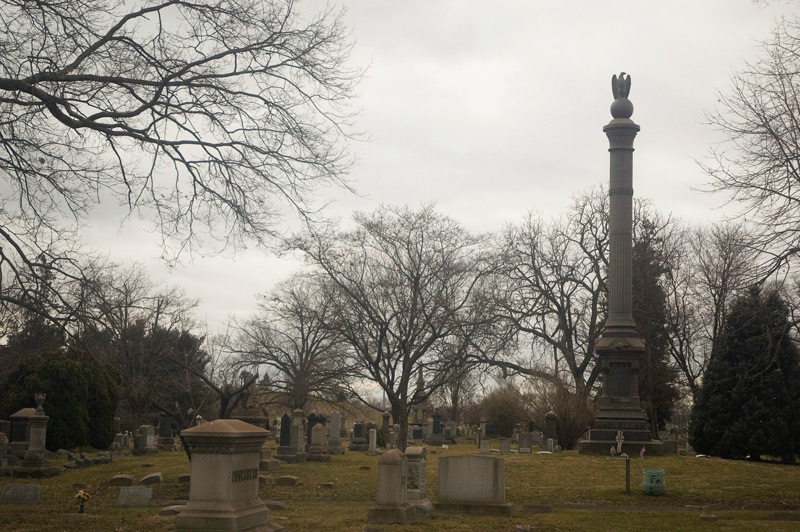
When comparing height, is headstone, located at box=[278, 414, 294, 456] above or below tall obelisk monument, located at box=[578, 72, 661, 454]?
below

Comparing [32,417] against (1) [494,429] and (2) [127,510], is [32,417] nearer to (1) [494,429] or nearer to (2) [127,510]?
(2) [127,510]

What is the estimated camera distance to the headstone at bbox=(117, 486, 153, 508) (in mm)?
15344

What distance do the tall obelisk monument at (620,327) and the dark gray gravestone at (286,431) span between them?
32.7 feet

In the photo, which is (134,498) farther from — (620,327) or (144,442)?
(144,442)

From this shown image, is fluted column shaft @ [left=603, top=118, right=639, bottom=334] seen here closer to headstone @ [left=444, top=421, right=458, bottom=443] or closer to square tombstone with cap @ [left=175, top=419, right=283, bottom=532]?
headstone @ [left=444, top=421, right=458, bottom=443]

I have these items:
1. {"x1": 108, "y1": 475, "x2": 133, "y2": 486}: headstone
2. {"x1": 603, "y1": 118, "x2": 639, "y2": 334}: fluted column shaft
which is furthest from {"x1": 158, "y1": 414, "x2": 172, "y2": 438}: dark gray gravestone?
{"x1": 603, "y1": 118, "x2": 639, "y2": 334}: fluted column shaft

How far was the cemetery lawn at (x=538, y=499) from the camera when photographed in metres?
13.6

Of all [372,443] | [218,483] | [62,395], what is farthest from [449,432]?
[218,483]

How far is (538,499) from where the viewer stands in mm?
18062

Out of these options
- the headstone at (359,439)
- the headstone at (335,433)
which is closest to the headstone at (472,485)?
the headstone at (335,433)

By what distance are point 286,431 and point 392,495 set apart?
51.3ft

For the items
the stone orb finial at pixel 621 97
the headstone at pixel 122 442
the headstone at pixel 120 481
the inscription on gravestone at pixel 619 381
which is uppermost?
the stone orb finial at pixel 621 97

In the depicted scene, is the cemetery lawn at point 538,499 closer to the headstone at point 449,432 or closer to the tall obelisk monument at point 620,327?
the tall obelisk monument at point 620,327

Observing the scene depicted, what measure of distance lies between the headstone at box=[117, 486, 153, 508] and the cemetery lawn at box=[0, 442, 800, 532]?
0.21 meters
